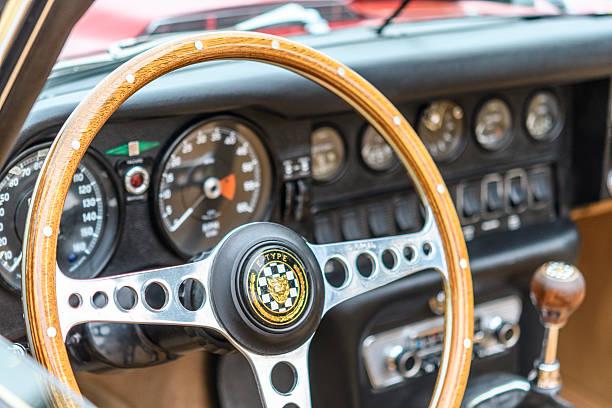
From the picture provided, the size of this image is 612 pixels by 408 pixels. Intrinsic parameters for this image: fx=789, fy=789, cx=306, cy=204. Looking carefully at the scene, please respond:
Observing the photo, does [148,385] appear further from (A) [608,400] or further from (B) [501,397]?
(A) [608,400]

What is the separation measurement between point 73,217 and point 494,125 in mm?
1086

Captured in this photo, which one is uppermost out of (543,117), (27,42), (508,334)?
(27,42)

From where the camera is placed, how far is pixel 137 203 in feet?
4.66

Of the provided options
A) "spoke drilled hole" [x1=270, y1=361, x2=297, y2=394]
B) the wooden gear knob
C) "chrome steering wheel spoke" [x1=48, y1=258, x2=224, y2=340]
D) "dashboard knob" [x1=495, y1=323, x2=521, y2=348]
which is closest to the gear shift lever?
the wooden gear knob

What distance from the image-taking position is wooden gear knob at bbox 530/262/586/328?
65.0 inches

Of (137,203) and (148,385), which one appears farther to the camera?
(148,385)

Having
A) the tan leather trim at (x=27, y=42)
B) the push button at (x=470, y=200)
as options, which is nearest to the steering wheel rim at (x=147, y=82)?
the tan leather trim at (x=27, y=42)

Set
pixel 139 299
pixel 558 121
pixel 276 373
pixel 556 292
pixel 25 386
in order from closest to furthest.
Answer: pixel 25 386, pixel 139 299, pixel 276 373, pixel 556 292, pixel 558 121

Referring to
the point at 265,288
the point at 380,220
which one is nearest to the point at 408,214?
the point at 380,220

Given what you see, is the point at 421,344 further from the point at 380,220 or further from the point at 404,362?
the point at 380,220

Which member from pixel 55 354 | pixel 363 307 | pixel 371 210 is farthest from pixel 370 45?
pixel 55 354

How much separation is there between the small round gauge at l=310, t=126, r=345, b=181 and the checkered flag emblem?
0.59m

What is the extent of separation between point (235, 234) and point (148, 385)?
67 cm

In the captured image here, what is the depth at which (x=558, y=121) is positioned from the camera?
2.08m
